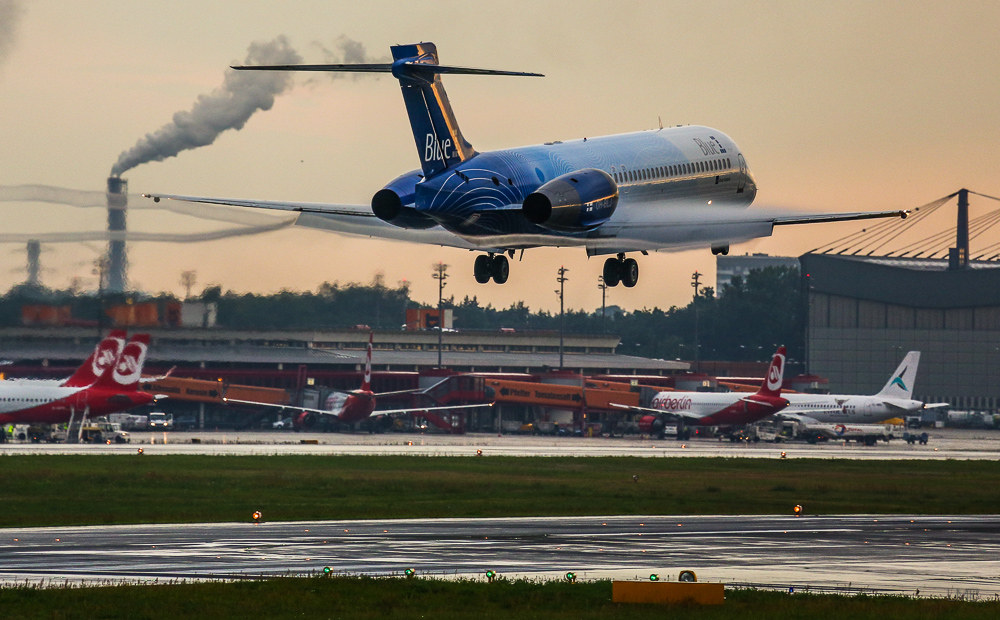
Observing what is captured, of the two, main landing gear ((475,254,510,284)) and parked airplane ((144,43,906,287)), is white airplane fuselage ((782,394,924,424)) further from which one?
main landing gear ((475,254,510,284))

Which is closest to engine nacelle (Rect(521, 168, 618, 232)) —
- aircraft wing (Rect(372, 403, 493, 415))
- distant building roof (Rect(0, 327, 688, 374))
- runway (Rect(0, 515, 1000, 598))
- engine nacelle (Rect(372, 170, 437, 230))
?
engine nacelle (Rect(372, 170, 437, 230))

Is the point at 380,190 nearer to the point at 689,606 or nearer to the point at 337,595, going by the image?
the point at 337,595

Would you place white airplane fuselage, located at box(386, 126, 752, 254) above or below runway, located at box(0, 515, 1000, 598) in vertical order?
above

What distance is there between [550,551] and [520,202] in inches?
460

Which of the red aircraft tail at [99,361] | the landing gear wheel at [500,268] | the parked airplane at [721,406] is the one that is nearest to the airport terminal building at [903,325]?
the parked airplane at [721,406]

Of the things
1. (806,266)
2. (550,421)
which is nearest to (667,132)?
(550,421)

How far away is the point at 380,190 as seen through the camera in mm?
44375

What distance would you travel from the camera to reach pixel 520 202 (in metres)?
45.2

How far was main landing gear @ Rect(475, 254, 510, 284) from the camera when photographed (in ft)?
158

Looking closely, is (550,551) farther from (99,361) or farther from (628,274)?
(99,361)

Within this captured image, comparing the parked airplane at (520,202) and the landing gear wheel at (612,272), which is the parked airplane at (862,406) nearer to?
the parked airplane at (520,202)

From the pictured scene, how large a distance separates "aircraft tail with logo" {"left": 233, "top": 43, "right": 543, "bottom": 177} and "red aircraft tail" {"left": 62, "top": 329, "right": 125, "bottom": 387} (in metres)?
51.8

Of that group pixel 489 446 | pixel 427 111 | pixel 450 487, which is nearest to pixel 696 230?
pixel 427 111

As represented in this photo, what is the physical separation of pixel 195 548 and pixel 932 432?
129544 mm
